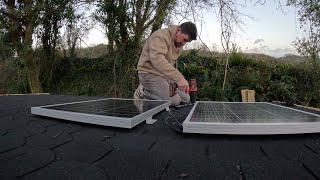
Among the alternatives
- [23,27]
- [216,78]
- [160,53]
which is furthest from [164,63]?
[23,27]

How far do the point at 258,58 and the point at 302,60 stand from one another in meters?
1.08

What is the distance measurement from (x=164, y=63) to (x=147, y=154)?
7.54ft

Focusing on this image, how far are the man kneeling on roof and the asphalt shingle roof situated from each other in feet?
5.85

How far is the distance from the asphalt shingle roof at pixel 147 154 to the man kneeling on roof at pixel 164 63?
178cm

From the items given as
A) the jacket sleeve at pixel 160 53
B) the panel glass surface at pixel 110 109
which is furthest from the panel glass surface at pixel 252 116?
the jacket sleeve at pixel 160 53

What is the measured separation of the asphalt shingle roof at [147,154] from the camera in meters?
0.92

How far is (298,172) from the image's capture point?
930 millimetres

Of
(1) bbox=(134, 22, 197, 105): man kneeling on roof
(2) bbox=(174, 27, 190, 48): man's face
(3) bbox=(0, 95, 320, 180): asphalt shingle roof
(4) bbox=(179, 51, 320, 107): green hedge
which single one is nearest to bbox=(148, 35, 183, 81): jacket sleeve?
(1) bbox=(134, 22, 197, 105): man kneeling on roof

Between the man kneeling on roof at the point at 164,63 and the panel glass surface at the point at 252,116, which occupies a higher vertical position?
the man kneeling on roof at the point at 164,63

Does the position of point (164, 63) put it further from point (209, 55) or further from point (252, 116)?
point (209, 55)

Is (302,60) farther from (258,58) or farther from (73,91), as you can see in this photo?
(73,91)

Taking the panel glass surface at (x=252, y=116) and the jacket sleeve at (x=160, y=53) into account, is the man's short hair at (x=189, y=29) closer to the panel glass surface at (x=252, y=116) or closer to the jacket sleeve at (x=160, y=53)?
the jacket sleeve at (x=160, y=53)

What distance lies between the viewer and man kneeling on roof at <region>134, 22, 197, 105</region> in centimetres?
334

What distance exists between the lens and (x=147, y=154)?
1131mm
